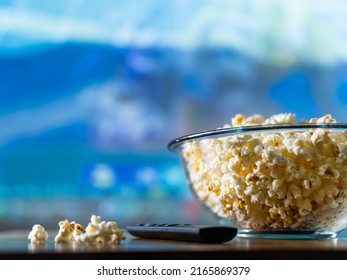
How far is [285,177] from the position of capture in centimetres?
85

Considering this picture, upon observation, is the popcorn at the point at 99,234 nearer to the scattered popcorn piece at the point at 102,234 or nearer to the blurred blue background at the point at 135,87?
the scattered popcorn piece at the point at 102,234

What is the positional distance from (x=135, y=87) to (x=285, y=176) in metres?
1.46

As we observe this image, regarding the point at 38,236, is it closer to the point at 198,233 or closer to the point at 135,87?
the point at 198,233

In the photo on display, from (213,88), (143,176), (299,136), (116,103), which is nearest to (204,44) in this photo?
(213,88)

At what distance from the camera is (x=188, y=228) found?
786mm

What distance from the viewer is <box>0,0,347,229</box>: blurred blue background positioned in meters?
2.15

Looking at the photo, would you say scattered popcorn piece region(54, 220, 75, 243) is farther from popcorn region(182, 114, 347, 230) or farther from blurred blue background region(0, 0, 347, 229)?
blurred blue background region(0, 0, 347, 229)

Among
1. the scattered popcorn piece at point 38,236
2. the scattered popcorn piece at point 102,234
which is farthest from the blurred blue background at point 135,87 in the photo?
the scattered popcorn piece at point 102,234

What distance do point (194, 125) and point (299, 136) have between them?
1.41 metres

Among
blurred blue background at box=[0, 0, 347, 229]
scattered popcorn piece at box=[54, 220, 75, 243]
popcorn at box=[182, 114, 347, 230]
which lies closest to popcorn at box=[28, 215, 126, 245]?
scattered popcorn piece at box=[54, 220, 75, 243]

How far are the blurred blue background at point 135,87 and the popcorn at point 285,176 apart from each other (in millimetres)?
1294

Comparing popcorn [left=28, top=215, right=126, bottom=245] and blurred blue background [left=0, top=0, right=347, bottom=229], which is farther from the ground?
blurred blue background [left=0, top=0, right=347, bottom=229]

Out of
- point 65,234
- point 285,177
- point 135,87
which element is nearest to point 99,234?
point 65,234

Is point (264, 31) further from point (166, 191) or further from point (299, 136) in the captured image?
point (299, 136)
